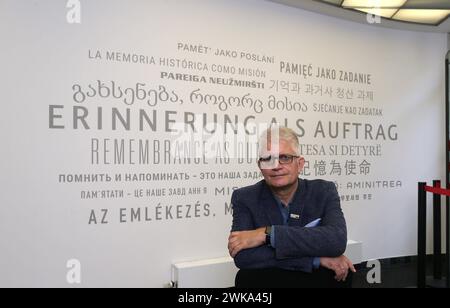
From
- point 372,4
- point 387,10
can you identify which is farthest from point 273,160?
point 387,10

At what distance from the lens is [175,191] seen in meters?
2.83

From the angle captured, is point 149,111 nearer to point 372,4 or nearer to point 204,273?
point 204,273

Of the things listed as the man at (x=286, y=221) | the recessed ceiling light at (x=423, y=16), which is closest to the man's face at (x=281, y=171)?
the man at (x=286, y=221)

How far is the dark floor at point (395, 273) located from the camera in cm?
337

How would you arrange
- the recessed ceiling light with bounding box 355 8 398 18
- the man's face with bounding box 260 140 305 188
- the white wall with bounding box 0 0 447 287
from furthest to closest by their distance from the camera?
the recessed ceiling light with bounding box 355 8 398 18 → the white wall with bounding box 0 0 447 287 → the man's face with bounding box 260 140 305 188

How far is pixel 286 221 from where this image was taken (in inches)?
68.6

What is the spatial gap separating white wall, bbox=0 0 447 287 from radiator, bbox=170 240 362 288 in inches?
4.4

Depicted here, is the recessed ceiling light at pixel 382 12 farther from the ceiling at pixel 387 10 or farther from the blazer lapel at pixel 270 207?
the blazer lapel at pixel 270 207

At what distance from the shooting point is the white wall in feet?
7.80

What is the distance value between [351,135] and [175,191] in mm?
1847

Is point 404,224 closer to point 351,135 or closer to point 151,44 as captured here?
point 351,135

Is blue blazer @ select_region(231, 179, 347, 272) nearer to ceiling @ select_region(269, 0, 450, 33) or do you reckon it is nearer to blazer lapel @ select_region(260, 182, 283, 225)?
blazer lapel @ select_region(260, 182, 283, 225)

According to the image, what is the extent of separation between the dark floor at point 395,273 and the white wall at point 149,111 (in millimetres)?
140

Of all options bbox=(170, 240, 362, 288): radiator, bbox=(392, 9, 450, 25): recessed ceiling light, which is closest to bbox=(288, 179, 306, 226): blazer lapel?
bbox=(170, 240, 362, 288): radiator
